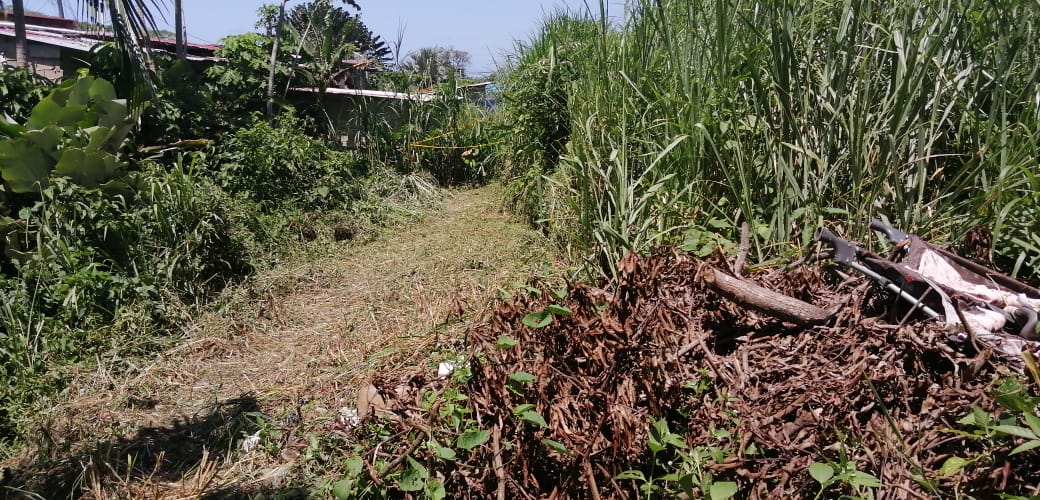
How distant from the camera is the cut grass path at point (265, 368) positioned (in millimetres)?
2783

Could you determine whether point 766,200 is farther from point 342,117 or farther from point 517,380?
point 342,117

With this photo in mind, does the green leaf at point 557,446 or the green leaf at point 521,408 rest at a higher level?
the green leaf at point 521,408

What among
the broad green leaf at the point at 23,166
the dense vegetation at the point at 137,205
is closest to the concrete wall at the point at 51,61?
the dense vegetation at the point at 137,205

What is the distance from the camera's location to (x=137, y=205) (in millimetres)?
4715

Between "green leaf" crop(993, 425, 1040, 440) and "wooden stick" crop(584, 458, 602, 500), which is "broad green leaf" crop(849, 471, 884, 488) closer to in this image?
"green leaf" crop(993, 425, 1040, 440)

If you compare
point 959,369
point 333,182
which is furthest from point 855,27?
point 333,182

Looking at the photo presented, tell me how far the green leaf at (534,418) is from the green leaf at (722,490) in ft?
1.79

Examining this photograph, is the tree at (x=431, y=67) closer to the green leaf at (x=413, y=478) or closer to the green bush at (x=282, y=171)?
the green bush at (x=282, y=171)

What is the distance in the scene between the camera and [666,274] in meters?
2.64

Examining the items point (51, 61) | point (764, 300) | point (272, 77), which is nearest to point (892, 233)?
point (764, 300)

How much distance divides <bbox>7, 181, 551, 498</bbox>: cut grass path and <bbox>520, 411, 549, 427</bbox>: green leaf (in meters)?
0.96

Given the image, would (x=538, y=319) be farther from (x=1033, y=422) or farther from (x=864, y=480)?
(x=1033, y=422)

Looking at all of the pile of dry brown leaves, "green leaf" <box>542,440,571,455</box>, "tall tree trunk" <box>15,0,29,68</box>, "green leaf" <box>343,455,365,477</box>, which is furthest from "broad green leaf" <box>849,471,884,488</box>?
"tall tree trunk" <box>15,0,29,68</box>

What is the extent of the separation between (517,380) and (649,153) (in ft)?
5.39
